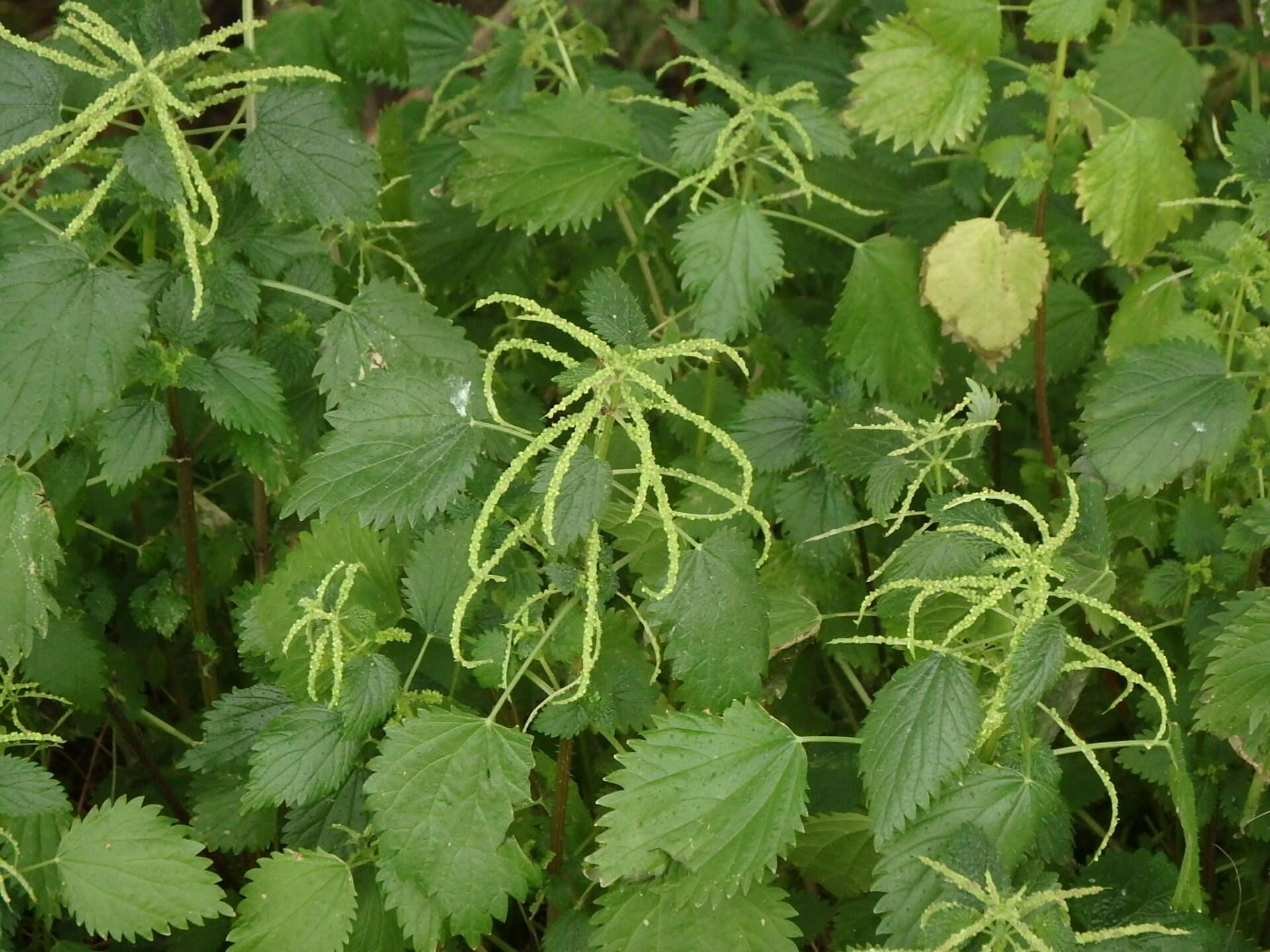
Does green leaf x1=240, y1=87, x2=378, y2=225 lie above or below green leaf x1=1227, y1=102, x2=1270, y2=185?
above

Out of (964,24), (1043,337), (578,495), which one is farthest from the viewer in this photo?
(1043,337)

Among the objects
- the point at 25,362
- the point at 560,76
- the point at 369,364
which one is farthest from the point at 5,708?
the point at 560,76

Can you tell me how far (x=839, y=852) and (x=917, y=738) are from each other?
0.34 metres

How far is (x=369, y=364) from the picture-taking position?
5.07ft

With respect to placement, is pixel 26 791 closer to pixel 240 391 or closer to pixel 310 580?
pixel 310 580

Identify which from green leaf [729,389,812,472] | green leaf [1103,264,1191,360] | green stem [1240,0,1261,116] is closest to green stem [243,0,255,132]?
green leaf [729,389,812,472]

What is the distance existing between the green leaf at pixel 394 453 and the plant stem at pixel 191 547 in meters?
0.30

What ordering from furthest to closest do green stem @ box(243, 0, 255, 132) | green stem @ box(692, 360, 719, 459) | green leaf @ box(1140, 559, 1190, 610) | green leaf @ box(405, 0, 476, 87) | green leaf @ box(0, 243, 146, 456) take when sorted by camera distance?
green leaf @ box(405, 0, 476, 87) → green stem @ box(692, 360, 719, 459) → green leaf @ box(1140, 559, 1190, 610) → green stem @ box(243, 0, 255, 132) → green leaf @ box(0, 243, 146, 456)

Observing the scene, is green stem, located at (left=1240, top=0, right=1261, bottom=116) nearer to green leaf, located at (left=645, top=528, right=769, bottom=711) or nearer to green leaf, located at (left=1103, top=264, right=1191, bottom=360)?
green leaf, located at (left=1103, top=264, right=1191, bottom=360)

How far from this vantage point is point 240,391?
149 centimetres

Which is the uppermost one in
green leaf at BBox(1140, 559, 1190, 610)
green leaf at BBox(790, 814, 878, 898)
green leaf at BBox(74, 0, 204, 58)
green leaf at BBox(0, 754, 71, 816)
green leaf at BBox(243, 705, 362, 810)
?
green leaf at BBox(74, 0, 204, 58)

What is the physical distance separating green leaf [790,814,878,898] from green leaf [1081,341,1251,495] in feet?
1.73

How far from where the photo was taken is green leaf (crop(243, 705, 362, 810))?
1309mm

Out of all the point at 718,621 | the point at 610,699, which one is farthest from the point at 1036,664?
the point at 610,699
